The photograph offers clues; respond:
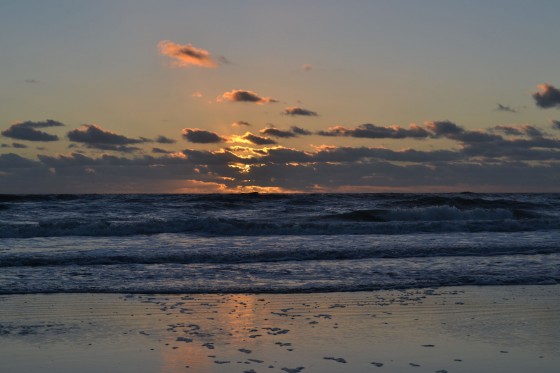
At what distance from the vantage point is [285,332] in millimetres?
9406

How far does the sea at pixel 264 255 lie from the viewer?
13.9 meters

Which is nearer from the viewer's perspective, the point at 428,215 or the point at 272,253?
the point at 272,253

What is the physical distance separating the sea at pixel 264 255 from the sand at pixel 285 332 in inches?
49.6

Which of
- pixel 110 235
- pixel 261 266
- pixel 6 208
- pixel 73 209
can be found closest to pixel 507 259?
pixel 261 266

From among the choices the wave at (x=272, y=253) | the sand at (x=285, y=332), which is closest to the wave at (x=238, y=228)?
the wave at (x=272, y=253)

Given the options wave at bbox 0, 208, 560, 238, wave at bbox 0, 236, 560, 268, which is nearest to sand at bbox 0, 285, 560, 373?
wave at bbox 0, 236, 560, 268

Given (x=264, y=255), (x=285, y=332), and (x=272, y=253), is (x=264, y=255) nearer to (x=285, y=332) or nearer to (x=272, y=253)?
(x=272, y=253)

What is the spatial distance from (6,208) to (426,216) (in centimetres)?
2777

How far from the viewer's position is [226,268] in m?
16.2

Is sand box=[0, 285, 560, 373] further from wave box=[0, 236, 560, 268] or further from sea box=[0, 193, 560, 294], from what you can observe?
wave box=[0, 236, 560, 268]

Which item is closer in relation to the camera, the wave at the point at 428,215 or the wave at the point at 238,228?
the wave at the point at 238,228

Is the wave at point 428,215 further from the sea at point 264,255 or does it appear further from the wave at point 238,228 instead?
the wave at point 238,228

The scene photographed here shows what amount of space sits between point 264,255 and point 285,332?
9378 mm

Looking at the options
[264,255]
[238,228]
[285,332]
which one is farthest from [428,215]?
[285,332]
